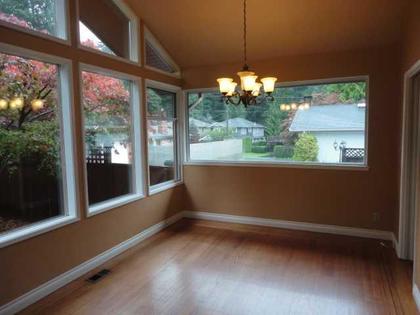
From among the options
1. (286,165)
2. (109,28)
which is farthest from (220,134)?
(109,28)

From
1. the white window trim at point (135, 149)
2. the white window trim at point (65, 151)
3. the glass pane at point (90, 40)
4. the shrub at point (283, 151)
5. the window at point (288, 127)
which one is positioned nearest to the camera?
the white window trim at point (65, 151)

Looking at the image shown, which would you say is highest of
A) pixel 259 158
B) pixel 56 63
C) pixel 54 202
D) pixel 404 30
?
pixel 404 30

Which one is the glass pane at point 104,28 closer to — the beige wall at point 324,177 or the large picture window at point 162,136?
the large picture window at point 162,136

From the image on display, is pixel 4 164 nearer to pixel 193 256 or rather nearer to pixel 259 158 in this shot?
pixel 193 256

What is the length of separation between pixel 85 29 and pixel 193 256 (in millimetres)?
2899

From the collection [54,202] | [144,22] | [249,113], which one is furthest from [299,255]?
[144,22]

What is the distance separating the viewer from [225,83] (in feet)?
9.30

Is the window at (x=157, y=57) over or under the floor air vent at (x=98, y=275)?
over

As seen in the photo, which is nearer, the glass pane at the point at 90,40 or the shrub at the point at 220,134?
the glass pane at the point at 90,40

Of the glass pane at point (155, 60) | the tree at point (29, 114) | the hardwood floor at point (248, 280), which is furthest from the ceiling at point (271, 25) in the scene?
the hardwood floor at point (248, 280)

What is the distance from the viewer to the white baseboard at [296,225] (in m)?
4.16

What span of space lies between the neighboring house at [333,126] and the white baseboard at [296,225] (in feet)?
3.22

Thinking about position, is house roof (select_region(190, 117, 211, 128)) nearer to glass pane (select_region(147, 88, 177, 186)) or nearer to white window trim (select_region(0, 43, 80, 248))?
glass pane (select_region(147, 88, 177, 186))

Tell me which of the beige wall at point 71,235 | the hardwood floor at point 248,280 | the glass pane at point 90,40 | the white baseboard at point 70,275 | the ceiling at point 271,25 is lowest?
the hardwood floor at point 248,280
